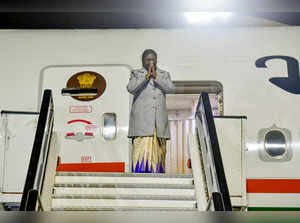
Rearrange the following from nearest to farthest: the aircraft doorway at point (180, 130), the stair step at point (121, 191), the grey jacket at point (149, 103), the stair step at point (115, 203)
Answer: the stair step at point (115, 203), the stair step at point (121, 191), the grey jacket at point (149, 103), the aircraft doorway at point (180, 130)

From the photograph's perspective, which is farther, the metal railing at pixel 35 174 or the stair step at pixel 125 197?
the stair step at pixel 125 197

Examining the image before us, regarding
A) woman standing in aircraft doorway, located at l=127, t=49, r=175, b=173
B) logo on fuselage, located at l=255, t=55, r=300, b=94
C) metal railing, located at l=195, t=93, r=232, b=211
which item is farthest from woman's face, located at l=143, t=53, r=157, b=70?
logo on fuselage, located at l=255, t=55, r=300, b=94

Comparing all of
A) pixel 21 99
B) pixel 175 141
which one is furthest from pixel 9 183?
pixel 175 141

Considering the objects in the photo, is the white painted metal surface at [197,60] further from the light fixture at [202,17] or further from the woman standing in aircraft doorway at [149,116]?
the woman standing in aircraft doorway at [149,116]

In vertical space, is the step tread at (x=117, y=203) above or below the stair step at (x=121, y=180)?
below

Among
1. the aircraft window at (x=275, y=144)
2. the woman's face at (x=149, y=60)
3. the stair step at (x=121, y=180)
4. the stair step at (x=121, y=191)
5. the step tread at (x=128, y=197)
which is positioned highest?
the woman's face at (x=149, y=60)

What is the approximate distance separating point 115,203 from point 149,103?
1.12 m

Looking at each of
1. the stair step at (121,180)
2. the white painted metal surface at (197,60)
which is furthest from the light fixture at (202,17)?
the stair step at (121,180)

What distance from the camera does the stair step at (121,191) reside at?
3357mm

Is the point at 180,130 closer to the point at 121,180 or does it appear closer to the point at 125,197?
the point at 121,180

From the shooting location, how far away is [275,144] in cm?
486

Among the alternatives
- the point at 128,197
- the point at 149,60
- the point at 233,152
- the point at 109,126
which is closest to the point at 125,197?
the point at 128,197

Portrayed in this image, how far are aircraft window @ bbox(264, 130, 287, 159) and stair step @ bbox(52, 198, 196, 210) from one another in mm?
1873

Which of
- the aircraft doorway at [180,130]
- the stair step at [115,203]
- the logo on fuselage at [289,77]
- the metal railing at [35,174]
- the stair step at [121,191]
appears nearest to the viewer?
the metal railing at [35,174]
